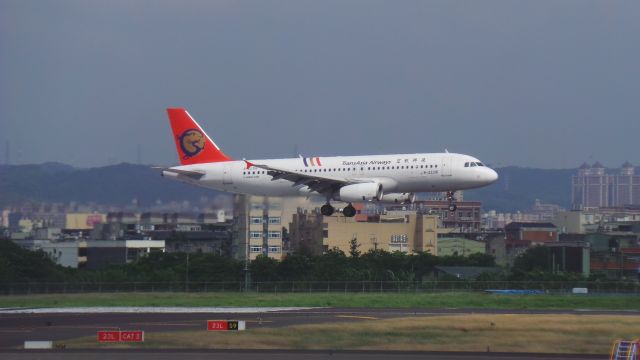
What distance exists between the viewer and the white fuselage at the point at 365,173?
7381cm

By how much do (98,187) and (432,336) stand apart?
45797 mm

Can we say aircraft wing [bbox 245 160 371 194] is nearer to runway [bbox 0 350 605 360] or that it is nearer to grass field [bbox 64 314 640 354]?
grass field [bbox 64 314 640 354]

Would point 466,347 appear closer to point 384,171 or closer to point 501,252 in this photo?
point 384,171

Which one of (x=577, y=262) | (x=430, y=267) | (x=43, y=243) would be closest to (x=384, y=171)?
(x=430, y=267)

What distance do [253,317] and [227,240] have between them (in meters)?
87.7

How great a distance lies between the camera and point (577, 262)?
395 ft

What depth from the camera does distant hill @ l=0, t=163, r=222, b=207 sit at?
8544 cm

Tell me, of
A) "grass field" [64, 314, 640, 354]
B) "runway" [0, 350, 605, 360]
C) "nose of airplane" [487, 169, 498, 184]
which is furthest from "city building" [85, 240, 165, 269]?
"runway" [0, 350, 605, 360]

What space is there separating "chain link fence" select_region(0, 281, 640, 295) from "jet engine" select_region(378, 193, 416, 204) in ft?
35.0

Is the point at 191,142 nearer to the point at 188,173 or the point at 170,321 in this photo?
the point at 188,173

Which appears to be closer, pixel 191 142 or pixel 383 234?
pixel 191 142

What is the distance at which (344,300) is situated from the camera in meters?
75.9

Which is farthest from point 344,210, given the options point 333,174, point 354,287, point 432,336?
point 432,336

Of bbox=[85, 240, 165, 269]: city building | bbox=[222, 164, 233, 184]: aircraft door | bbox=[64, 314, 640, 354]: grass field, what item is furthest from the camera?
bbox=[85, 240, 165, 269]: city building
